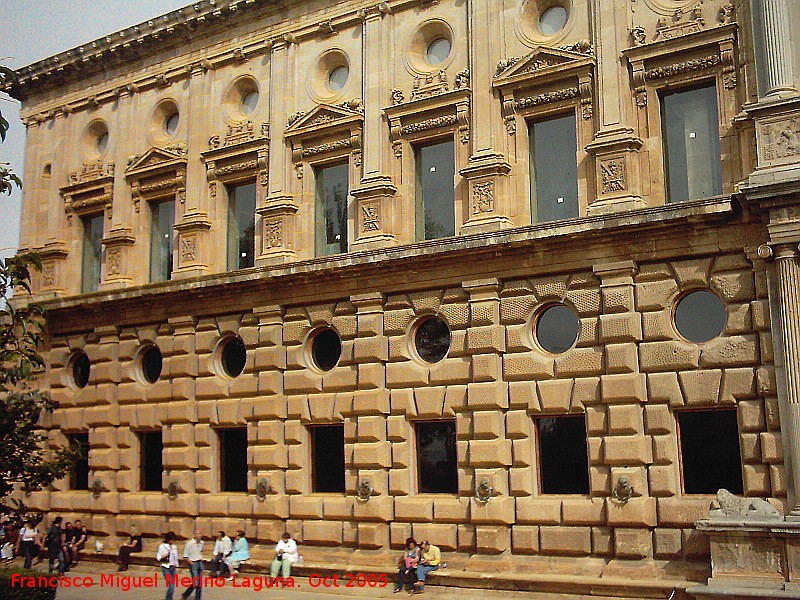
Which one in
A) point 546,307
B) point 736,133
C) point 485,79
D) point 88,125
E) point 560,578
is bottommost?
point 560,578

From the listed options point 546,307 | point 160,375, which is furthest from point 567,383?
point 160,375

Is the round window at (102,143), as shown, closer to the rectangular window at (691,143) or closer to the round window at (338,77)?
the round window at (338,77)

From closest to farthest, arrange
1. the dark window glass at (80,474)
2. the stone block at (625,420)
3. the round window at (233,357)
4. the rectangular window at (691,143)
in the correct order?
the stone block at (625,420)
the rectangular window at (691,143)
the round window at (233,357)
the dark window glass at (80,474)

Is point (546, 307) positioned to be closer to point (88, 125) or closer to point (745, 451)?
point (745, 451)

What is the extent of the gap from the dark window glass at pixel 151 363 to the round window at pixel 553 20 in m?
15.3

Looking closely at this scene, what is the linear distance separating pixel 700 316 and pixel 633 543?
5189 millimetres

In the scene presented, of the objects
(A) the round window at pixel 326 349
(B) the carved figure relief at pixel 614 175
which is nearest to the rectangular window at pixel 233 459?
(A) the round window at pixel 326 349

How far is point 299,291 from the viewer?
2597 cm

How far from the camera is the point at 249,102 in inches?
1153

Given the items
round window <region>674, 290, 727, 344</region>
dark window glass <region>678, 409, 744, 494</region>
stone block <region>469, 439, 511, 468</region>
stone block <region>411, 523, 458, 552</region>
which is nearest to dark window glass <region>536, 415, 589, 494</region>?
stone block <region>469, 439, 511, 468</region>

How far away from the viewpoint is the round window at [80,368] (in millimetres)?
31312

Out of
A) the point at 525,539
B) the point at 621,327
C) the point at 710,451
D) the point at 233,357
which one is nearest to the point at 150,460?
the point at 233,357

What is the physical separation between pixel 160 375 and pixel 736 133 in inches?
715

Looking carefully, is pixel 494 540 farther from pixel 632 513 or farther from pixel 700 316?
pixel 700 316
